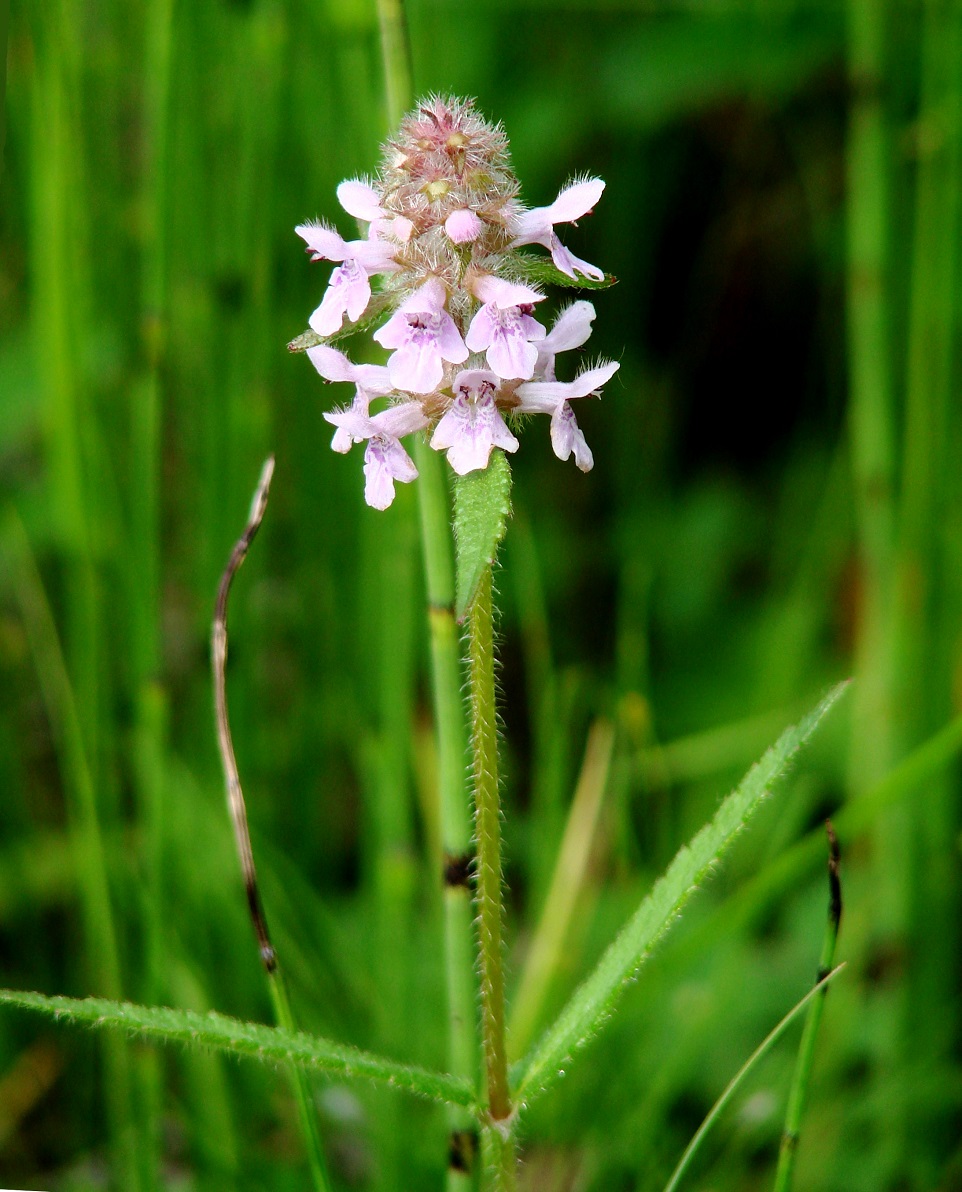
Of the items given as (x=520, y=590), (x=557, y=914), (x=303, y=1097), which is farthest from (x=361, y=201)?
(x=520, y=590)

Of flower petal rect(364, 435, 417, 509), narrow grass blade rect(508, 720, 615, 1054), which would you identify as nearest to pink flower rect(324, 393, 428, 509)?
flower petal rect(364, 435, 417, 509)

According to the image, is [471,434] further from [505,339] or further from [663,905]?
[663,905]

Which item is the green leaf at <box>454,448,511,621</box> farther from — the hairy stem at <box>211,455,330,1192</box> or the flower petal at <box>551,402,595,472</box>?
the hairy stem at <box>211,455,330,1192</box>

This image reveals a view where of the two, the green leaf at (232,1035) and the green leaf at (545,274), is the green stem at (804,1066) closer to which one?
the green leaf at (232,1035)

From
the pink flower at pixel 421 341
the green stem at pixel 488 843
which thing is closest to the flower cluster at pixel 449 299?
the pink flower at pixel 421 341

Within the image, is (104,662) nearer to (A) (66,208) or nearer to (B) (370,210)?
(A) (66,208)

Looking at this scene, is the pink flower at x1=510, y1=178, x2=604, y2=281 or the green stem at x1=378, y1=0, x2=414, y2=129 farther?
the green stem at x1=378, y1=0, x2=414, y2=129
